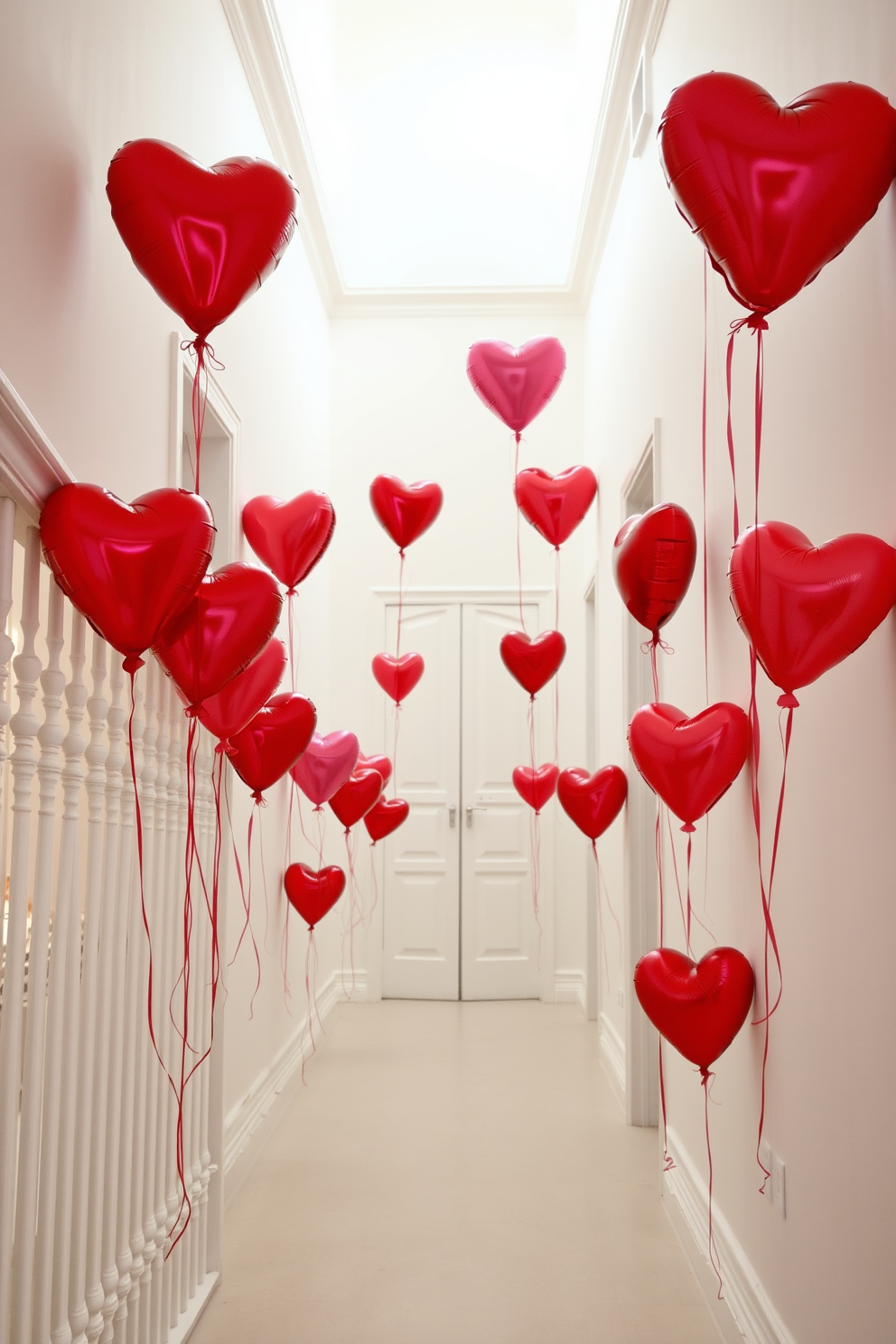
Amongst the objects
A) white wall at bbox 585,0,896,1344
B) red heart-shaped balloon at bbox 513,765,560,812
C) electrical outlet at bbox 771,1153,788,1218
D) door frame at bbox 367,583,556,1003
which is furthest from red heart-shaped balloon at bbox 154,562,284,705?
door frame at bbox 367,583,556,1003

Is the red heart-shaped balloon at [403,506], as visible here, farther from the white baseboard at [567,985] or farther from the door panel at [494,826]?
the white baseboard at [567,985]

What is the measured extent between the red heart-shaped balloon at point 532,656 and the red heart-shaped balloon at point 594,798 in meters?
0.50

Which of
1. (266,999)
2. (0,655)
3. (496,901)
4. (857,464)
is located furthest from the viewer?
(496,901)

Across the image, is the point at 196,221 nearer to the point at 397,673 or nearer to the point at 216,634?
the point at 216,634

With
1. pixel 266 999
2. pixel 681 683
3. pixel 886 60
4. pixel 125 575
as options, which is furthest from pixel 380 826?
pixel 886 60

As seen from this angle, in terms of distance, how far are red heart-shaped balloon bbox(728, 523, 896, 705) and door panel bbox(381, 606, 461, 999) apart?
414 centimetres

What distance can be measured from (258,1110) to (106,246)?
2.64 metres

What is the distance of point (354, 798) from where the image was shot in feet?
13.4

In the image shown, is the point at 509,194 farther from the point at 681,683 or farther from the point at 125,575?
the point at 125,575

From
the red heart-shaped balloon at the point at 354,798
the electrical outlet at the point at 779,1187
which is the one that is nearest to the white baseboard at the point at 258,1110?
the red heart-shaped balloon at the point at 354,798

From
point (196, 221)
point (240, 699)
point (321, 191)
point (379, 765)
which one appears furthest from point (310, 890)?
point (321, 191)

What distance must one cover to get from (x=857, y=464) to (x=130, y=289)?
1.55 m

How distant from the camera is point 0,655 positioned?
129cm

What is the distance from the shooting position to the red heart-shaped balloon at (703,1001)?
1981 millimetres
